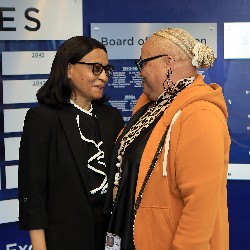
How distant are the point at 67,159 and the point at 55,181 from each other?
4.3 inches

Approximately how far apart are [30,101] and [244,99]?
144cm

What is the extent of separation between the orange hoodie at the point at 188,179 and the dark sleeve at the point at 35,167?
0.43 m

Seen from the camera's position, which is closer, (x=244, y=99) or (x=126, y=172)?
(x=126, y=172)

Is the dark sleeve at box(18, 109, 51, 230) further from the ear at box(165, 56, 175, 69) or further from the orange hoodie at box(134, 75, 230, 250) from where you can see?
the ear at box(165, 56, 175, 69)

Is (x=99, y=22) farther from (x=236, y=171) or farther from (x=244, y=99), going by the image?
(x=236, y=171)

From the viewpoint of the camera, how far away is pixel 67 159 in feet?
5.73

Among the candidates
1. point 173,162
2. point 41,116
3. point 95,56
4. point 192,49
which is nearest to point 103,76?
point 95,56

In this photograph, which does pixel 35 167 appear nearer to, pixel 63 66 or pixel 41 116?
pixel 41 116

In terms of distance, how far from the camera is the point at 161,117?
5.35ft

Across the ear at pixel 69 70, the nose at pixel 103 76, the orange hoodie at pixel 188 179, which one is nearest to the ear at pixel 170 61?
the orange hoodie at pixel 188 179

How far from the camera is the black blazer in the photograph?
1723 mm

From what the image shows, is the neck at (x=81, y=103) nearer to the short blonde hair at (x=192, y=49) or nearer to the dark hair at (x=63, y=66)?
the dark hair at (x=63, y=66)

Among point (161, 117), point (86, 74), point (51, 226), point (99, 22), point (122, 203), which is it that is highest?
point (99, 22)

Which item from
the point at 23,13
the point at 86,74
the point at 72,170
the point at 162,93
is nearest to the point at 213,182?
the point at 162,93
